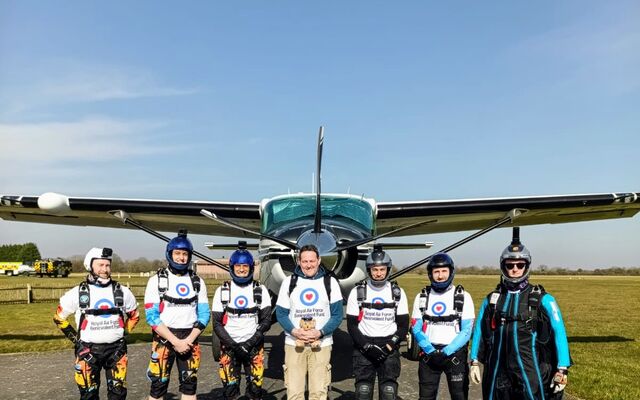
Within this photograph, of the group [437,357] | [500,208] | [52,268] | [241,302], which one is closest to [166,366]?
[241,302]

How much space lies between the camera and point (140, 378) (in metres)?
7.86

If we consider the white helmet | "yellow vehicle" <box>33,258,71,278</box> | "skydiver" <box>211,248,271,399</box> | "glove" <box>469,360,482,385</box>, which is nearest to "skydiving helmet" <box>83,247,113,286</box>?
the white helmet

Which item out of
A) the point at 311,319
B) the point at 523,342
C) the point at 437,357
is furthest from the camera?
the point at 311,319

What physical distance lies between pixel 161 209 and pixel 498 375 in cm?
766

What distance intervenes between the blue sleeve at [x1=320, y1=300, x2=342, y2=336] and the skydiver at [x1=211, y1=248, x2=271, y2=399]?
0.76 meters

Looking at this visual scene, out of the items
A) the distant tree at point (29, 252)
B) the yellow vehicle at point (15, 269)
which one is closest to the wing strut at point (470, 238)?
the yellow vehicle at point (15, 269)

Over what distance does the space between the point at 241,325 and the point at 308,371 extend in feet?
2.94

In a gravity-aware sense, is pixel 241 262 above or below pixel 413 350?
above

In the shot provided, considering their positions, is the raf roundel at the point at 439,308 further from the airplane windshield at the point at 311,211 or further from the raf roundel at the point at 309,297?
the airplane windshield at the point at 311,211

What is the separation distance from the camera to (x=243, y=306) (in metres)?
5.66

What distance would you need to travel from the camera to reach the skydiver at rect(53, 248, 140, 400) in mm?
5082

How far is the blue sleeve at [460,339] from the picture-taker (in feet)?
16.2

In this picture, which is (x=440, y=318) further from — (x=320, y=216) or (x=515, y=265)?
(x=320, y=216)

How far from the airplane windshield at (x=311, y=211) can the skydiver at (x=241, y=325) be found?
2.41 meters
